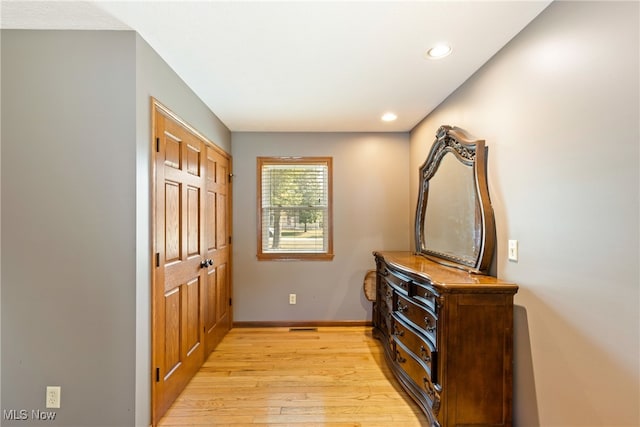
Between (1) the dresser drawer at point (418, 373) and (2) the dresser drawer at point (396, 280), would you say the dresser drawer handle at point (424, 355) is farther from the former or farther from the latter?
(2) the dresser drawer at point (396, 280)

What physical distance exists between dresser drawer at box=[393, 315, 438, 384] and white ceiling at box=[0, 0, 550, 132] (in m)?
1.83

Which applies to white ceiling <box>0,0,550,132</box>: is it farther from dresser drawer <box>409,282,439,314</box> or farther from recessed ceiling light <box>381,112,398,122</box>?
dresser drawer <box>409,282,439,314</box>

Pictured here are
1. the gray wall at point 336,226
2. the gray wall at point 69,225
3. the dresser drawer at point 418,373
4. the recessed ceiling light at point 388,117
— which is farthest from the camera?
the gray wall at point 336,226

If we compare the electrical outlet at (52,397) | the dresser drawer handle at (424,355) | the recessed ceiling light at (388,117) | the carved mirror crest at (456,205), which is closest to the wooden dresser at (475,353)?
the dresser drawer handle at (424,355)

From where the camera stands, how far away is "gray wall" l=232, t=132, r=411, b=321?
359cm

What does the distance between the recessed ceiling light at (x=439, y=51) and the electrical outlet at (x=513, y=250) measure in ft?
4.04

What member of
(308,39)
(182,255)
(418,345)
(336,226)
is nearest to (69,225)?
(182,255)

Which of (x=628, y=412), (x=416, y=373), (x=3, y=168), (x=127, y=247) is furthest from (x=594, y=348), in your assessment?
(x=3, y=168)

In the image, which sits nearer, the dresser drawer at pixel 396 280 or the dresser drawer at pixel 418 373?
A: the dresser drawer at pixel 418 373

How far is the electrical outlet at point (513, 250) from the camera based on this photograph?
1.70 m

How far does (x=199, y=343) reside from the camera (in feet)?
8.59

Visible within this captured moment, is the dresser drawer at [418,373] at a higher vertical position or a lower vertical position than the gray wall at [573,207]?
lower

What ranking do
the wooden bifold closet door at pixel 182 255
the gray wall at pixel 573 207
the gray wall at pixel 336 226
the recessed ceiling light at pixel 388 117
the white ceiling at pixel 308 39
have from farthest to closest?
the gray wall at pixel 336 226 → the recessed ceiling light at pixel 388 117 → the wooden bifold closet door at pixel 182 255 → the white ceiling at pixel 308 39 → the gray wall at pixel 573 207

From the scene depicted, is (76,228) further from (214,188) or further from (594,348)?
(594,348)
